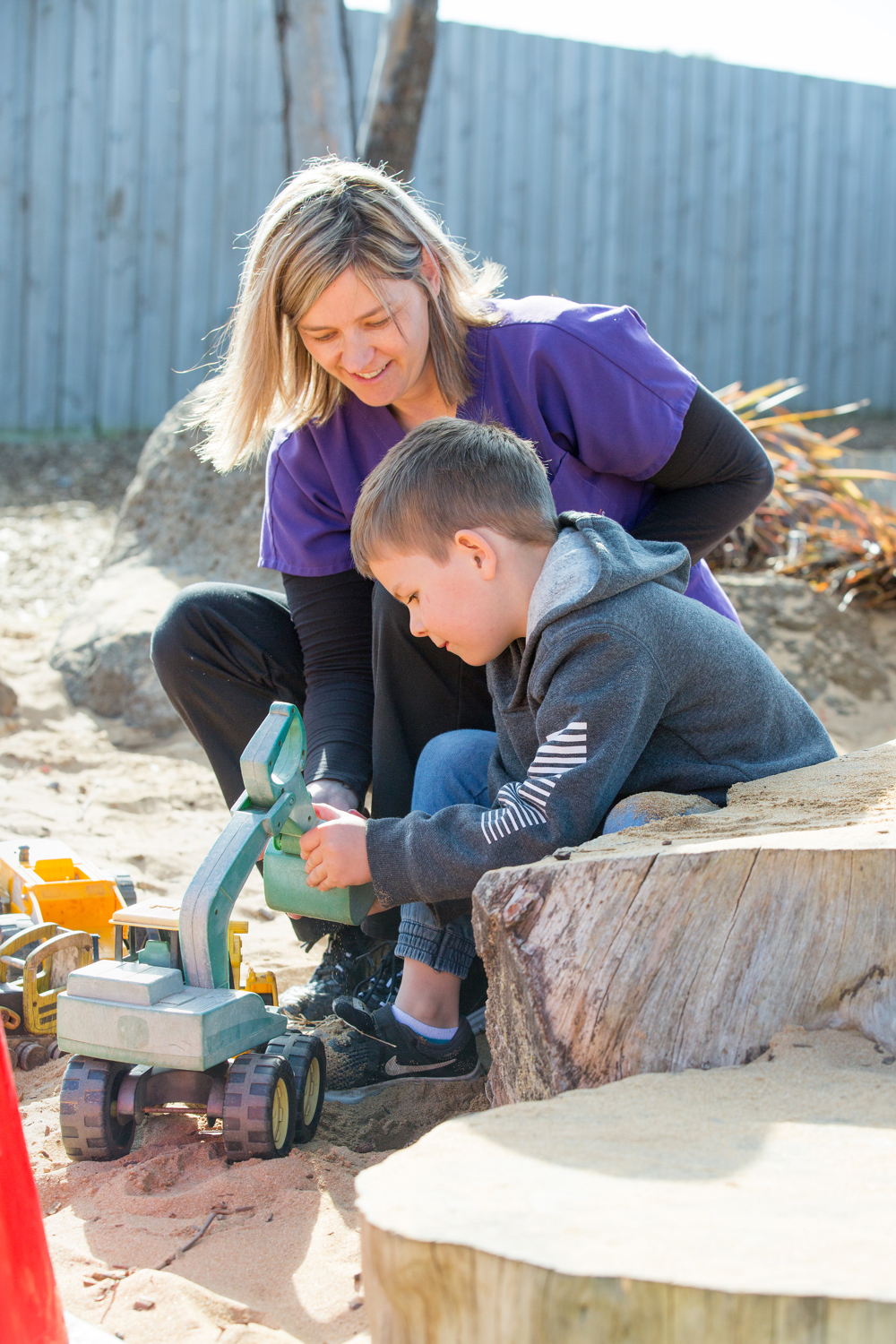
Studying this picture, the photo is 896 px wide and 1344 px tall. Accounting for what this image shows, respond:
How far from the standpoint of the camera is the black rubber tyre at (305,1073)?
1.62 metres

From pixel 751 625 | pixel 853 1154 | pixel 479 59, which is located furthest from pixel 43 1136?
pixel 479 59

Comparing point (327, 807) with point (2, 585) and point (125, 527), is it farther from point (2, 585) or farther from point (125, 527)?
point (2, 585)

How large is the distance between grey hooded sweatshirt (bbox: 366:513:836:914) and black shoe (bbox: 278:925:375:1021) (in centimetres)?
53

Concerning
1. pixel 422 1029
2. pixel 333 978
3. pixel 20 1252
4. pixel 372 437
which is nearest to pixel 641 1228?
pixel 20 1252

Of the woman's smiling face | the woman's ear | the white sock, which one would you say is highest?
the woman's ear

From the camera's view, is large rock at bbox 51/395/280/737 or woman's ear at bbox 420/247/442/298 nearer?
woman's ear at bbox 420/247/442/298

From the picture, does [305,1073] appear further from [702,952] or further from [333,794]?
[702,952]

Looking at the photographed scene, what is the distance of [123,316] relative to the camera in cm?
661

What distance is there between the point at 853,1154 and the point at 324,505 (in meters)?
1.62

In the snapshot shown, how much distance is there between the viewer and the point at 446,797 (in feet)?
6.28

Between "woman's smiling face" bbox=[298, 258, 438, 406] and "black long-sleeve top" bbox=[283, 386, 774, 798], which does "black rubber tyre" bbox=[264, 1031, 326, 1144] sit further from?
"woman's smiling face" bbox=[298, 258, 438, 406]

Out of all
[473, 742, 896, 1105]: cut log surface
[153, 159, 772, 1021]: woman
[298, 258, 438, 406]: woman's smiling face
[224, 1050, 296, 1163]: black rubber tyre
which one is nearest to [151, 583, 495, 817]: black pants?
[153, 159, 772, 1021]: woman

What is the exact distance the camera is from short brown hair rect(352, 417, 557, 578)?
1785 millimetres

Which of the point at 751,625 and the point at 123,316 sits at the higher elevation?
the point at 123,316
